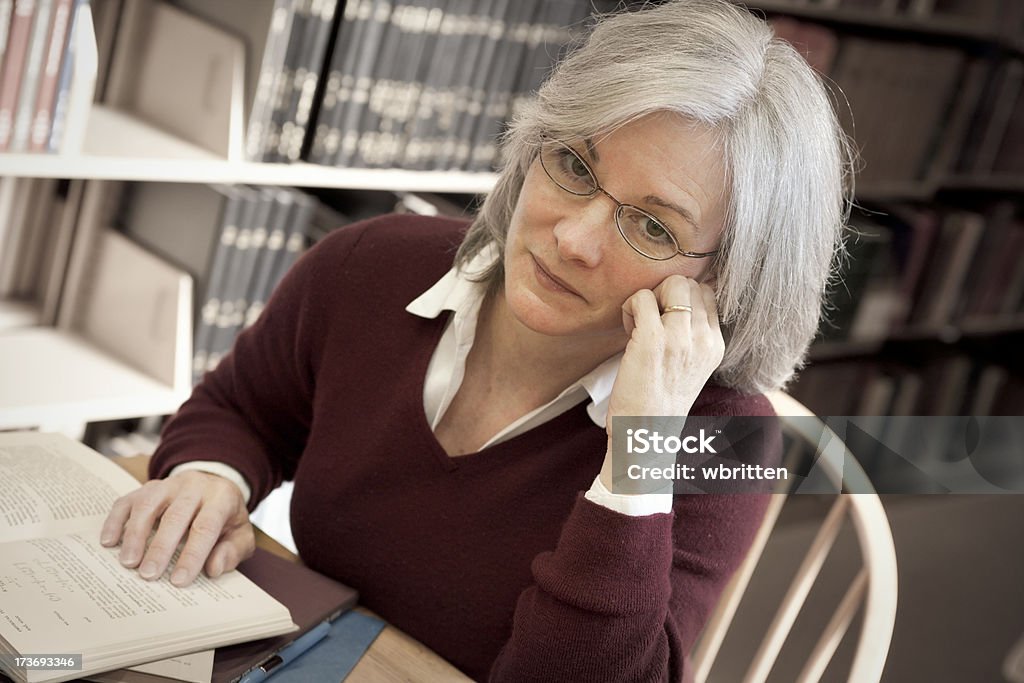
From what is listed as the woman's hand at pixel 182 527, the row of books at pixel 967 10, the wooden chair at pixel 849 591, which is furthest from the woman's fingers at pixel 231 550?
the row of books at pixel 967 10

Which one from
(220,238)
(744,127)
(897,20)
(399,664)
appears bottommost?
(399,664)

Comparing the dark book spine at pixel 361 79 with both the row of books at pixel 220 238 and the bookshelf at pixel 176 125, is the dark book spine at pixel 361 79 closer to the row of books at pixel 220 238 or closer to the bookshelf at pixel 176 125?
the bookshelf at pixel 176 125

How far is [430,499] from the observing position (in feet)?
3.74

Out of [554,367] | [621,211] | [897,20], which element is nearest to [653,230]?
[621,211]

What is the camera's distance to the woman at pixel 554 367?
1.00 metres

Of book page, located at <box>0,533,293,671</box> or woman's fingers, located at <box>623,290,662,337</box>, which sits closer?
book page, located at <box>0,533,293,671</box>

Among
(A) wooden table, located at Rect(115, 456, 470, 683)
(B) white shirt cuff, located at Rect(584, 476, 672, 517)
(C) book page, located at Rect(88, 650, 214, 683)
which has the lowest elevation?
(A) wooden table, located at Rect(115, 456, 470, 683)

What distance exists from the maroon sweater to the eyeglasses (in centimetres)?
19

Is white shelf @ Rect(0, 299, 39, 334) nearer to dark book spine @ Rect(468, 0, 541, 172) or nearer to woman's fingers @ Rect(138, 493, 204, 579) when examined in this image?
dark book spine @ Rect(468, 0, 541, 172)

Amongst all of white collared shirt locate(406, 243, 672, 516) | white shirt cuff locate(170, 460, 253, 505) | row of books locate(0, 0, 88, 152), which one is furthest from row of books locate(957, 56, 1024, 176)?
white shirt cuff locate(170, 460, 253, 505)

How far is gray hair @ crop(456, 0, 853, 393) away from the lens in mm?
1021

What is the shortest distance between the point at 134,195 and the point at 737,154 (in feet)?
4.24

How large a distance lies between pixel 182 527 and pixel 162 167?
33.8 inches

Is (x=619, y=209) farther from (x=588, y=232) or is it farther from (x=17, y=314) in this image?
(x=17, y=314)
